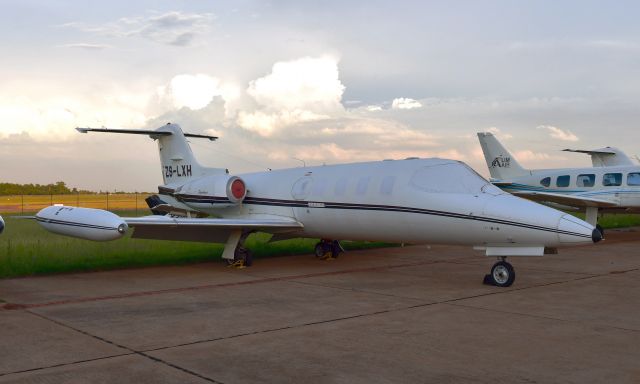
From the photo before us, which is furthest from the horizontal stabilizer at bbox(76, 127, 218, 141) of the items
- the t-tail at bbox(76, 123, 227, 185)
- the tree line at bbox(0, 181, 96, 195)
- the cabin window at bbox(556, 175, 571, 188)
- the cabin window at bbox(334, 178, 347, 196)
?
the tree line at bbox(0, 181, 96, 195)

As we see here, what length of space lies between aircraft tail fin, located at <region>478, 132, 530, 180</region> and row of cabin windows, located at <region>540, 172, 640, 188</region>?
288 cm

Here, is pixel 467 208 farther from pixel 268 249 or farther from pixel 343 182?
pixel 268 249

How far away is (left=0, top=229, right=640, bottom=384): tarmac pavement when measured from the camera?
529 cm

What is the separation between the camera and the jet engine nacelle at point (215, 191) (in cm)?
1466

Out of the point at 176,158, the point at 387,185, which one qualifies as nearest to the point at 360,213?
the point at 387,185

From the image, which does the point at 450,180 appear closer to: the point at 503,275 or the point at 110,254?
the point at 503,275

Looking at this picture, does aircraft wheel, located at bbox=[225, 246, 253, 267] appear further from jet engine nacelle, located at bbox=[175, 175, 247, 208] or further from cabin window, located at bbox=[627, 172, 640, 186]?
cabin window, located at bbox=[627, 172, 640, 186]

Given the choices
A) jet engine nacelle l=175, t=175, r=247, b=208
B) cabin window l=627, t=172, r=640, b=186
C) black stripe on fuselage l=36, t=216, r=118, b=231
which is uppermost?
cabin window l=627, t=172, r=640, b=186

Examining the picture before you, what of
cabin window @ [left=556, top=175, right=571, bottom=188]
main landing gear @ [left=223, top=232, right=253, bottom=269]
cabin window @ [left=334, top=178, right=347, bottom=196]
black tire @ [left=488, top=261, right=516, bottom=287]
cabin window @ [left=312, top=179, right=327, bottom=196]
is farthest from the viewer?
cabin window @ [left=556, top=175, right=571, bottom=188]

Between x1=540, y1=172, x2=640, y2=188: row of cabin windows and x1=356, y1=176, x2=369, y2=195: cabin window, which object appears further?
x1=540, y1=172, x2=640, y2=188: row of cabin windows

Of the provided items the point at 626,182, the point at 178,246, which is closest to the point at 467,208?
the point at 178,246

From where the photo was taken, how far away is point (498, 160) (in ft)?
93.9

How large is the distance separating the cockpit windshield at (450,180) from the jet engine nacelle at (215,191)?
15.9ft

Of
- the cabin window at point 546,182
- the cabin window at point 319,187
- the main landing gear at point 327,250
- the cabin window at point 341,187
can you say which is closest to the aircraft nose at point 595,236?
the cabin window at point 341,187
